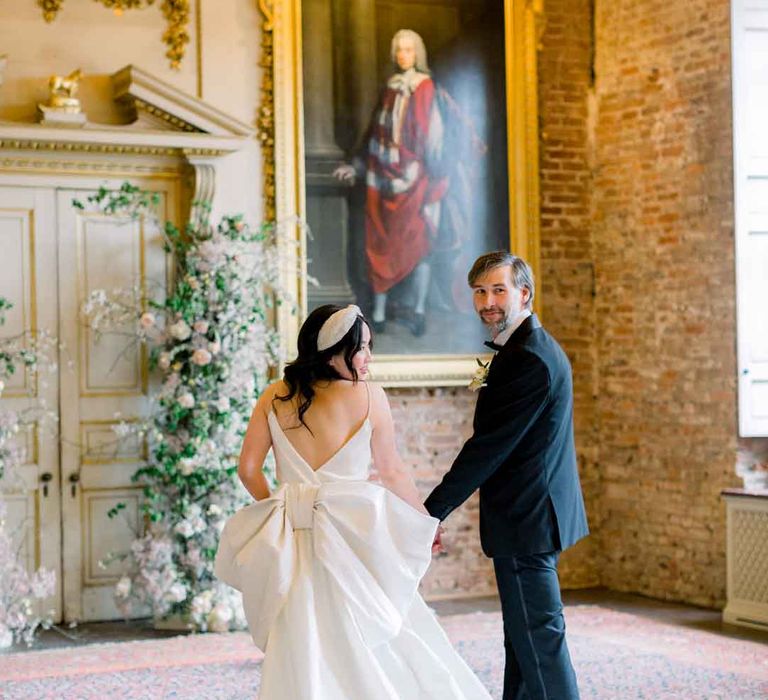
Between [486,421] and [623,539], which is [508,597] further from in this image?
[623,539]

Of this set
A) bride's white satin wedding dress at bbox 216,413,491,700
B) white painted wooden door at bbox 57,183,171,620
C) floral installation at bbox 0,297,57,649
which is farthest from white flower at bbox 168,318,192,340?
bride's white satin wedding dress at bbox 216,413,491,700

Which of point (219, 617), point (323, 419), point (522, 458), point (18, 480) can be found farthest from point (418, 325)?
point (323, 419)

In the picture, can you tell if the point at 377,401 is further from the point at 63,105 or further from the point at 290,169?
the point at 290,169

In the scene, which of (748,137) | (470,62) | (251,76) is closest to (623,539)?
(748,137)

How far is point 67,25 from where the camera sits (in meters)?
8.05

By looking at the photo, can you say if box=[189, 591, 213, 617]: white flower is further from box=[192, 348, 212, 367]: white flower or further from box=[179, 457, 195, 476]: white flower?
box=[192, 348, 212, 367]: white flower

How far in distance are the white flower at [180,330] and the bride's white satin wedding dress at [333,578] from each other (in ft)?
11.3

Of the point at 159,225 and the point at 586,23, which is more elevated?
the point at 586,23

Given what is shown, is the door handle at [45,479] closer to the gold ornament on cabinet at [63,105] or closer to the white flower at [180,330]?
the white flower at [180,330]

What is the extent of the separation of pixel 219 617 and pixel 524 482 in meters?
3.76

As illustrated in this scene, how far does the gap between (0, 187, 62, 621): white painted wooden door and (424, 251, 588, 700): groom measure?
4150mm

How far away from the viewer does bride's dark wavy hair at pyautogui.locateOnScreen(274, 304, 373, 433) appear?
4.29 metres

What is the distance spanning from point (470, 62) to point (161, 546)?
4.01 metres

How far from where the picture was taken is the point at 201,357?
7.73 metres
